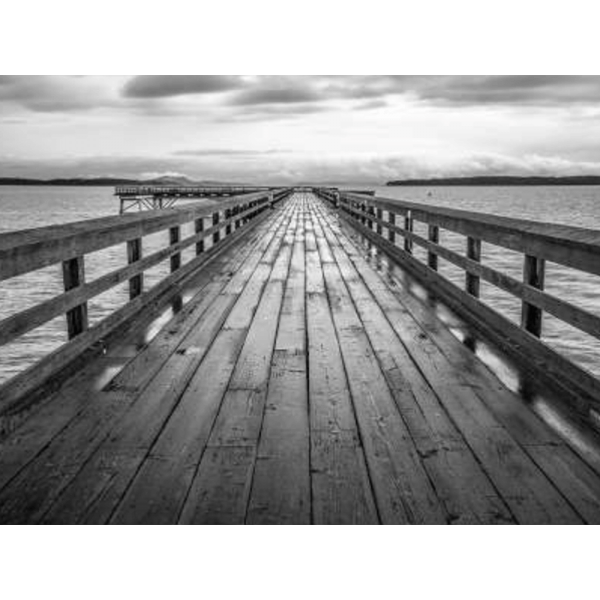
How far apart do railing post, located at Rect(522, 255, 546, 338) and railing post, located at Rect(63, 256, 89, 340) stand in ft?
10.9

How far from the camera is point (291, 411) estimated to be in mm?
3979

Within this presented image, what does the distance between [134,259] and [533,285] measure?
4006mm

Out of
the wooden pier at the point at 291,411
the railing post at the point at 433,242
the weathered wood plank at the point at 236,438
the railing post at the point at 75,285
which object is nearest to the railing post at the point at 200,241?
the wooden pier at the point at 291,411

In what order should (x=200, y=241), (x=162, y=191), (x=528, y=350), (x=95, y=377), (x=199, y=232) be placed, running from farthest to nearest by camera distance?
(x=162, y=191) < (x=199, y=232) < (x=200, y=241) < (x=528, y=350) < (x=95, y=377)

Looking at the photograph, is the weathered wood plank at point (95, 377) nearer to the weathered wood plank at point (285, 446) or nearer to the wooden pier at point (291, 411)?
the wooden pier at point (291, 411)

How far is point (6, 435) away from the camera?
3.56m

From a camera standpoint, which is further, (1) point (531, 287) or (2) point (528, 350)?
(2) point (528, 350)

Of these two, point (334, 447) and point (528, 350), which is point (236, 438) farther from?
point (528, 350)

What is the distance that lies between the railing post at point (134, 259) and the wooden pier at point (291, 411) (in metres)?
0.02

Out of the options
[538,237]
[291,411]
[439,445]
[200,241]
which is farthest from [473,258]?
[200,241]

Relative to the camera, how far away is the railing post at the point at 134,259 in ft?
21.8
